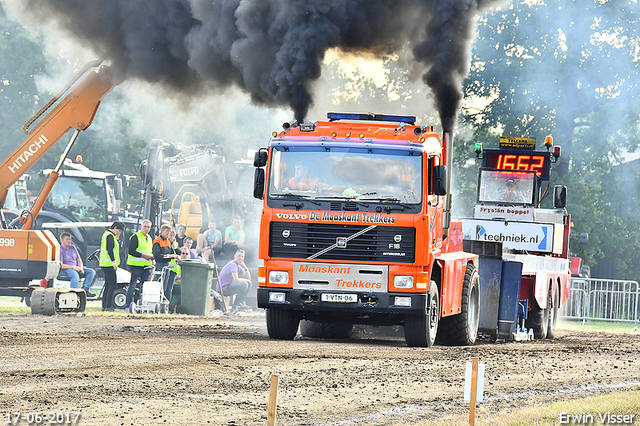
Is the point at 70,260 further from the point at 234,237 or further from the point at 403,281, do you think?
the point at 403,281

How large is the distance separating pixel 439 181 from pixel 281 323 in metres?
3.10

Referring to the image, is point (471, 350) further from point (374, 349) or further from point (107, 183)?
point (107, 183)

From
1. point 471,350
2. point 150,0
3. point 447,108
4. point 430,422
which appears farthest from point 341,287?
point 150,0

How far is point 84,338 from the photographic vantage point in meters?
13.2

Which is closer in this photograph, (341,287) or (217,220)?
(341,287)

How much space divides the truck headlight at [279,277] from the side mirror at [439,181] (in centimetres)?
228

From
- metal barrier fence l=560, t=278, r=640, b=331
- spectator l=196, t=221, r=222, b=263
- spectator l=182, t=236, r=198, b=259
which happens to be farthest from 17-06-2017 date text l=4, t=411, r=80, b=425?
metal barrier fence l=560, t=278, r=640, b=331

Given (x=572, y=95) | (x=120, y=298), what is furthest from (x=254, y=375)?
(x=572, y=95)

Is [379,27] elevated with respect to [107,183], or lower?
elevated

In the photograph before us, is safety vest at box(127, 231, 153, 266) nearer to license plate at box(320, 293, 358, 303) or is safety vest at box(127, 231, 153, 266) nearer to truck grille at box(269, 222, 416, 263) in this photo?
truck grille at box(269, 222, 416, 263)

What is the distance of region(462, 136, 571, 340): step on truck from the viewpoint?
17141mm

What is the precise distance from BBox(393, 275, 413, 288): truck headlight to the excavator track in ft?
25.3

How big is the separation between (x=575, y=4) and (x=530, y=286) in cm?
2034

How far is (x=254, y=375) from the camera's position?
995 centimetres
